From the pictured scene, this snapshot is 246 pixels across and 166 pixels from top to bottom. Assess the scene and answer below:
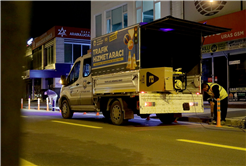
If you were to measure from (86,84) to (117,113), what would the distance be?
2.46 metres

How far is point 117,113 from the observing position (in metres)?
10.6

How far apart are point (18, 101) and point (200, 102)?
975 centimetres

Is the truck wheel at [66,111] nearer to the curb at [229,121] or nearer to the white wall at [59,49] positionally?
the curb at [229,121]

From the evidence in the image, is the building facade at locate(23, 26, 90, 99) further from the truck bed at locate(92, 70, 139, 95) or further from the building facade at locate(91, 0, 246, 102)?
the truck bed at locate(92, 70, 139, 95)

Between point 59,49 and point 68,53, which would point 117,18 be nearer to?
point 59,49

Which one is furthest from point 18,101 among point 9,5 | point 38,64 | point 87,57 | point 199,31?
point 38,64

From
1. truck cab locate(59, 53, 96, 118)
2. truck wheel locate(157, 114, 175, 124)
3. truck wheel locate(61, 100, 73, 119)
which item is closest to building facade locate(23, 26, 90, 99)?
truck wheel locate(61, 100, 73, 119)

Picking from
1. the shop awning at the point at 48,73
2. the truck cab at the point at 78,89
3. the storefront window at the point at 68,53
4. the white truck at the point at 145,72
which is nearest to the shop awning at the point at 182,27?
the white truck at the point at 145,72

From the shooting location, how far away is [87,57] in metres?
12.7

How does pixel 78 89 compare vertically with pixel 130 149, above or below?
above

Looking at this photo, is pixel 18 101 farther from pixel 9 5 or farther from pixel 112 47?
pixel 112 47

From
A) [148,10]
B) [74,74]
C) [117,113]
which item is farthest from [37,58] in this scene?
[117,113]

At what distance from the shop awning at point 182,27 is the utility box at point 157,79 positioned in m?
1.46

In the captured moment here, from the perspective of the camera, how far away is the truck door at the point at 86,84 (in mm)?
12250
